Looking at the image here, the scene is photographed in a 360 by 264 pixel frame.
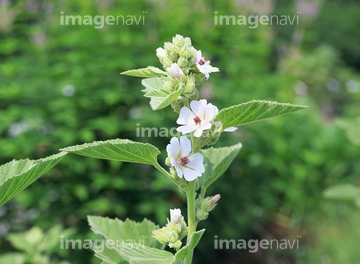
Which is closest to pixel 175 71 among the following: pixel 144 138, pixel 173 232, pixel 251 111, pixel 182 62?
pixel 182 62

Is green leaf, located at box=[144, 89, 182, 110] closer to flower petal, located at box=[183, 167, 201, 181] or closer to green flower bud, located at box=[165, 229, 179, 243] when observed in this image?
flower petal, located at box=[183, 167, 201, 181]

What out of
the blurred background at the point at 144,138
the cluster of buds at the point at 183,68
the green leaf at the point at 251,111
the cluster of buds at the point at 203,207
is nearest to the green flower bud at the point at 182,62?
the cluster of buds at the point at 183,68

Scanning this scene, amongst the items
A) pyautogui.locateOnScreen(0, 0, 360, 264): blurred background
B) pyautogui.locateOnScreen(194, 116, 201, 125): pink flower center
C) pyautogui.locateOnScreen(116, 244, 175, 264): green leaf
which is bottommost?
pyautogui.locateOnScreen(0, 0, 360, 264): blurred background

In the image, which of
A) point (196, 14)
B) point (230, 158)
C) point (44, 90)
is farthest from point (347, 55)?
point (230, 158)

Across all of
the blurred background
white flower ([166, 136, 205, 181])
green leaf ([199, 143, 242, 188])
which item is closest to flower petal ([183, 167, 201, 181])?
white flower ([166, 136, 205, 181])

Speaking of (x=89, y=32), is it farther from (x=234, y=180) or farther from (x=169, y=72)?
(x=169, y=72)

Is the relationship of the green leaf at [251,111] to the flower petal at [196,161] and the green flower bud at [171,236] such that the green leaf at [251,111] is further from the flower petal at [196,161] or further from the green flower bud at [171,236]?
the green flower bud at [171,236]

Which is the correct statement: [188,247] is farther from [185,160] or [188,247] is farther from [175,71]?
[175,71]
